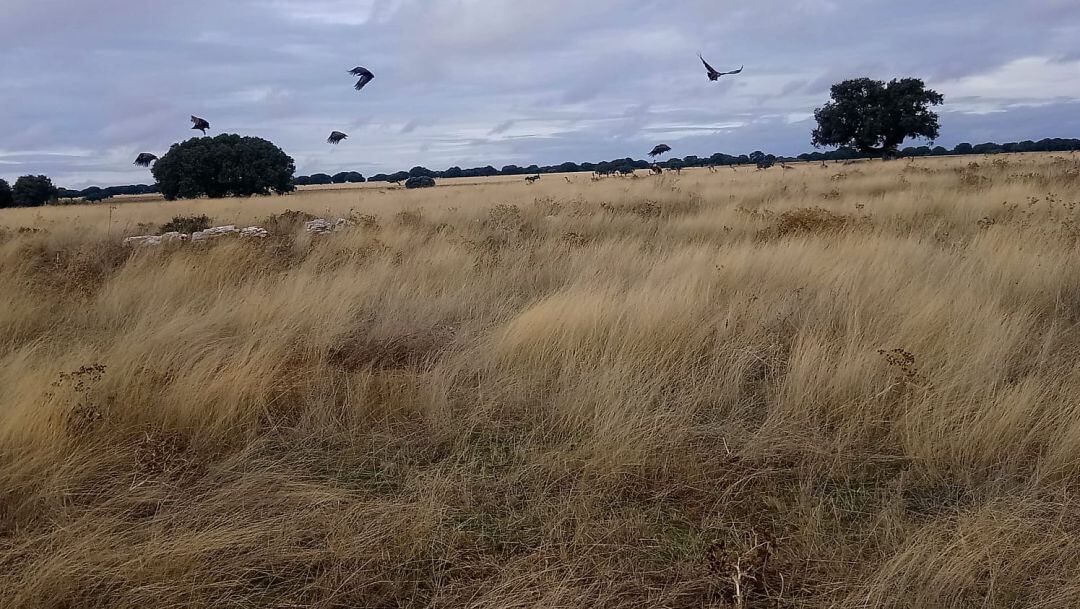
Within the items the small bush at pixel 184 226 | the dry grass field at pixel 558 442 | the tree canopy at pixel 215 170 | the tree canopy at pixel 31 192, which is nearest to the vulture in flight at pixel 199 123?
the small bush at pixel 184 226

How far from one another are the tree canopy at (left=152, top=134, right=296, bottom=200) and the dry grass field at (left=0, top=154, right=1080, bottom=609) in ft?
128

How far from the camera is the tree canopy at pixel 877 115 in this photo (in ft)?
133

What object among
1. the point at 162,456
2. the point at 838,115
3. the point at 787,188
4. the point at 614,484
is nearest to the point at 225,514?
the point at 162,456

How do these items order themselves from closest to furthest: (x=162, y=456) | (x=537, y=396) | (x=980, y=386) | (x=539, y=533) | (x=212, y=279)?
(x=539, y=533), (x=162, y=456), (x=980, y=386), (x=537, y=396), (x=212, y=279)

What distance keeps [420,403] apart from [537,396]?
0.61 metres

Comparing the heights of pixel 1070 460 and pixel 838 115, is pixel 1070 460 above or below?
below

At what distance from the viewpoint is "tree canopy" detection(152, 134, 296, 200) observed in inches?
1586

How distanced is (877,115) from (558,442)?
45.3 m

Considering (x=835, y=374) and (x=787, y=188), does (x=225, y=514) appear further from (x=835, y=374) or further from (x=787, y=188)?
(x=787, y=188)

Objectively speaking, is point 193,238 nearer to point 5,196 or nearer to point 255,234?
point 255,234

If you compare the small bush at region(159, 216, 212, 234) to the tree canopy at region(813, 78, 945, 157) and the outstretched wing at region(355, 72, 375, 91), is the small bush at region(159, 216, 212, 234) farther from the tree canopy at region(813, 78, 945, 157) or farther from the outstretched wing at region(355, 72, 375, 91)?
the tree canopy at region(813, 78, 945, 157)

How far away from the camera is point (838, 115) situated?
42.4 metres

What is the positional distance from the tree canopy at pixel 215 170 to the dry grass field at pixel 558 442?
3906 cm

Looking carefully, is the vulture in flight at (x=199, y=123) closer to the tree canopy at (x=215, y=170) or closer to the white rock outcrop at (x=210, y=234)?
the white rock outcrop at (x=210, y=234)
